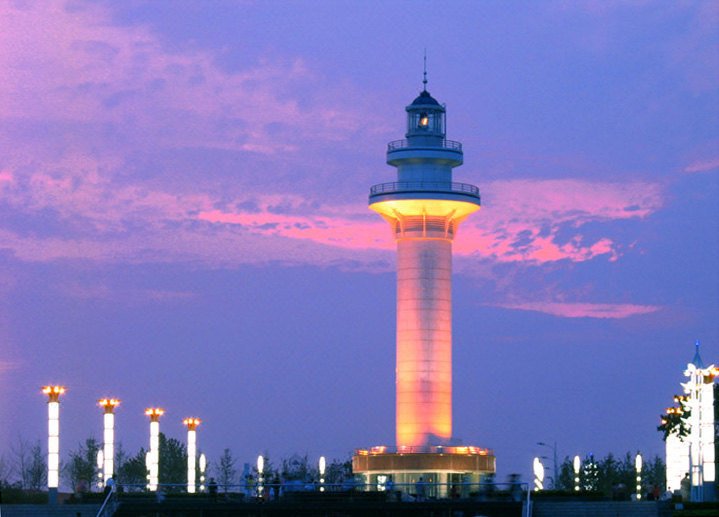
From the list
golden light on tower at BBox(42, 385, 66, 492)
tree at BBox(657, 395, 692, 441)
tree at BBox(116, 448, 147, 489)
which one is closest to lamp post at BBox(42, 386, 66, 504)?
golden light on tower at BBox(42, 385, 66, 492)

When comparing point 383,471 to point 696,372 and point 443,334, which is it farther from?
point 696,372

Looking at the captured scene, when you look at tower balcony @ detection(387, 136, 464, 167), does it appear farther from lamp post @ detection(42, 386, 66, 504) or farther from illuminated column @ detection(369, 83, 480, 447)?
lamp post @ detection(42, 386, 66, 504)

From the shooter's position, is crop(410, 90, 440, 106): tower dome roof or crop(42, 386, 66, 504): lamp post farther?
crop(410, 90, 440, 106): tower dome roof

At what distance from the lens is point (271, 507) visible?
9144cm

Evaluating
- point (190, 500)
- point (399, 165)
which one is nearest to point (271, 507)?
point (190, 500)

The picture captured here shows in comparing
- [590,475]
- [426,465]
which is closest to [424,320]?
[426,465]

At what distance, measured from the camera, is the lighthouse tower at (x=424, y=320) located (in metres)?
138

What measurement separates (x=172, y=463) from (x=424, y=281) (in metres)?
40.5

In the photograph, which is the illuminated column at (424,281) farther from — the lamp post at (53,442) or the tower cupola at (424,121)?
the lamp post at (53,442)

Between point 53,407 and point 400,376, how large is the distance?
53.7 metres

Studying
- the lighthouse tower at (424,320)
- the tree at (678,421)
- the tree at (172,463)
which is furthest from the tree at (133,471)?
the tree at (678,421)

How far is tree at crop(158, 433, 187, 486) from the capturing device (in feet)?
544

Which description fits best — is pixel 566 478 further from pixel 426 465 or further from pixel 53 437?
pixel 53 437

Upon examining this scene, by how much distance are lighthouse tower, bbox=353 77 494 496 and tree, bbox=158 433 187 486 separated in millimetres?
30501
